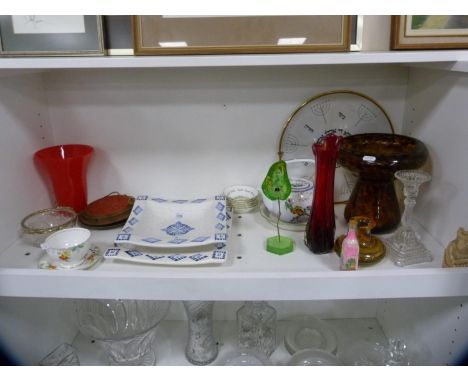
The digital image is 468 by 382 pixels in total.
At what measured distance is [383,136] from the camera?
0.85m

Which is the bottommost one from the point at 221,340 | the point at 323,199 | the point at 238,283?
the point at 221,340

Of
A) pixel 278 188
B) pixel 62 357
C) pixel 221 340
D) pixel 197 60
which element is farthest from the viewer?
pixel 221 340

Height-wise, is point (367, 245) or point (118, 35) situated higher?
point (118, 35)

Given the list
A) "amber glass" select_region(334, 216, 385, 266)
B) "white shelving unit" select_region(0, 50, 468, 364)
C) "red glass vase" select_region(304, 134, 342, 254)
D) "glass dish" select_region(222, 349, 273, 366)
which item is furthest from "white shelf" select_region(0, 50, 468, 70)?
"glass dish" select_region(222, 349, 273, 366)

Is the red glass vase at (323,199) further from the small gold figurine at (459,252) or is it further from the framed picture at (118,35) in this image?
the framed picture at (118,35)

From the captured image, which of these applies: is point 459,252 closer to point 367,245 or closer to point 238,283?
point 367,245

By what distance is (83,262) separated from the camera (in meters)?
0.71

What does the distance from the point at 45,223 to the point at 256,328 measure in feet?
1.80

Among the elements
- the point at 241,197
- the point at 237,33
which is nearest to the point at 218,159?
the point at 241,197

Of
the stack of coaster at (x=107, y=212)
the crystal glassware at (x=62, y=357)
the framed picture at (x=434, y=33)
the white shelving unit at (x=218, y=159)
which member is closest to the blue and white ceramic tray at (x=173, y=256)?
the white shelving unit at (x=218, y=159)

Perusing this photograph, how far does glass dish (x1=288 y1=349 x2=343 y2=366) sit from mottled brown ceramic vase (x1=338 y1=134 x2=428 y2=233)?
33 cm
